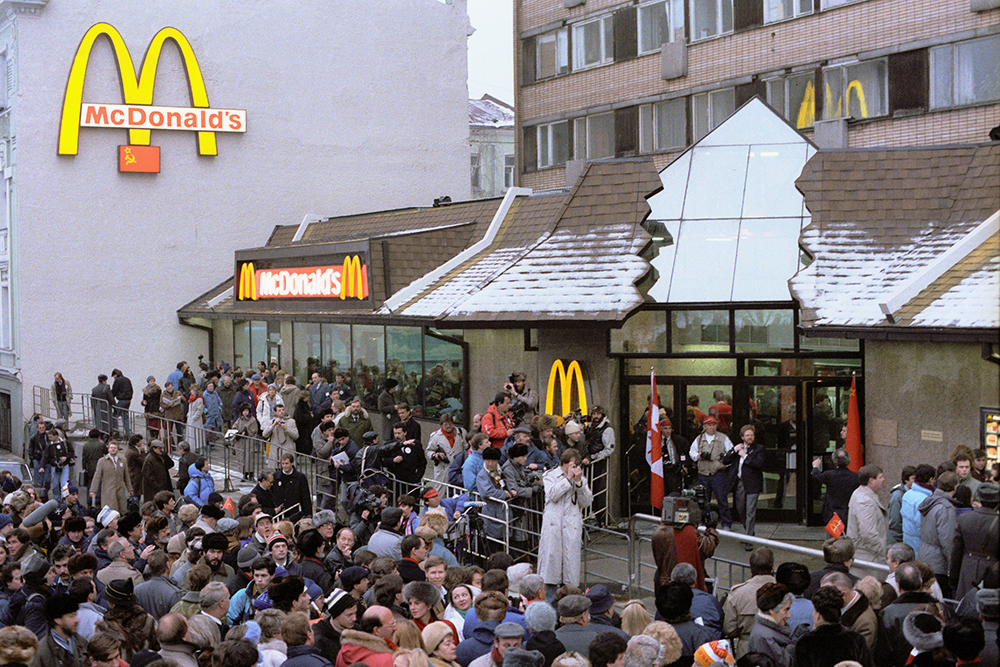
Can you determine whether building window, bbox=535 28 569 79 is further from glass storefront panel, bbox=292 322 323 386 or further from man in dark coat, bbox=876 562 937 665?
man in dark coat, bbox=876 562 937 665

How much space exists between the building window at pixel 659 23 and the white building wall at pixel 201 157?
5.90 m

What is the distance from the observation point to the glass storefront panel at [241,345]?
1179 inches

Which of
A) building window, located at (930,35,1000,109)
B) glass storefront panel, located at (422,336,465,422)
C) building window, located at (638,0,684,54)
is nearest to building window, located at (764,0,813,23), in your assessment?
building window, located at (638,0,684,54)

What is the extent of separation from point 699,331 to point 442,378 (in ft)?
20.8

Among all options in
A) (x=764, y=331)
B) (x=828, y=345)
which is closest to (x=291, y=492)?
(x=764, y=331)

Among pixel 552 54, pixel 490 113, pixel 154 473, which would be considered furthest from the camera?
pixel 490 113

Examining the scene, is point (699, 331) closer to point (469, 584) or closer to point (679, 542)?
point (679, 542)

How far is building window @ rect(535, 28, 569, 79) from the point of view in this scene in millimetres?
39594

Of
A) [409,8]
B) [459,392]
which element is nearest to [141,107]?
[409,8]

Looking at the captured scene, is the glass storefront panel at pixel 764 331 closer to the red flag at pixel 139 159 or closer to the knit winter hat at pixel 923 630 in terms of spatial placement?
the knit winter hat at pixel 923 630

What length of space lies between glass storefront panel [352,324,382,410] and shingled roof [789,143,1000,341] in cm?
1011

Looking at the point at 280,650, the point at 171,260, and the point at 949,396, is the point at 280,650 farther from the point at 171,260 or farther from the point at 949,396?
the point at 171,260

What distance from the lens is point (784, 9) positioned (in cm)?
3175

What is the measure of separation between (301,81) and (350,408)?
19706mm
